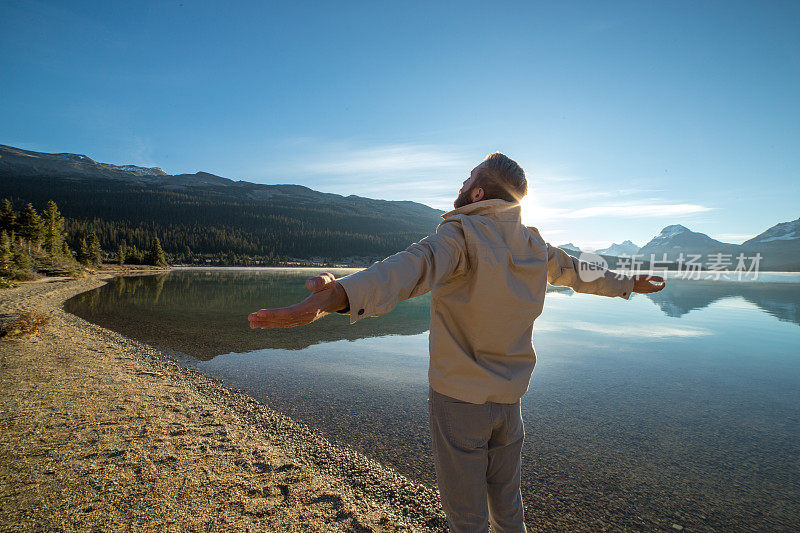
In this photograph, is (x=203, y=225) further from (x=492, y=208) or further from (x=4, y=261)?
(x=492, y=208)

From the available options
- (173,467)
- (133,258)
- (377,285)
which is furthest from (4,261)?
(133,258)

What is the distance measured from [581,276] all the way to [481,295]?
101 cm

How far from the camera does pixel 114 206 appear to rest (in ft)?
Answer: 513

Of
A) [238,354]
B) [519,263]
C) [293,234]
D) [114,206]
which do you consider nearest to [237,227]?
[293,234]

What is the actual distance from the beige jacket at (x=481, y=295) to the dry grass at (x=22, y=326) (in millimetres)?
13844

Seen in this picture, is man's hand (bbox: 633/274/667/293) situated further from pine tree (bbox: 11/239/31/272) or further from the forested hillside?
the forested hillside

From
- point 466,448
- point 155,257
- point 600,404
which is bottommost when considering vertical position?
point 600,404

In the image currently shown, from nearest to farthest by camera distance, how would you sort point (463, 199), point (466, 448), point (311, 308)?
point (311, 308) → point (466, 448) → point (463, 199)

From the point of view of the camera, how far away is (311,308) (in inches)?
53.6

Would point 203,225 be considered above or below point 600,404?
above

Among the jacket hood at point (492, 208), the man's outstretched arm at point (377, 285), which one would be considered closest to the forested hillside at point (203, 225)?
the jacket hood at point (492, 208)

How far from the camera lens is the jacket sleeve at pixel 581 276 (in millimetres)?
2346

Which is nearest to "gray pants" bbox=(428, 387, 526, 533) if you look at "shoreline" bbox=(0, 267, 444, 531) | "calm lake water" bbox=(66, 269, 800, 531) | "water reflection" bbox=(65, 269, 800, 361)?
"shoreline" bbox=(0, 267, 444, 531)

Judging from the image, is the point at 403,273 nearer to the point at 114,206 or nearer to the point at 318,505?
the point at 318,505
